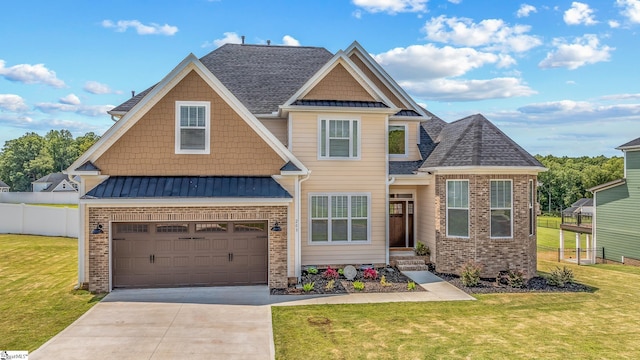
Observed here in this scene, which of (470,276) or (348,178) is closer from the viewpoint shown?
(470,276)

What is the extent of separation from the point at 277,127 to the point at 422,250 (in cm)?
747

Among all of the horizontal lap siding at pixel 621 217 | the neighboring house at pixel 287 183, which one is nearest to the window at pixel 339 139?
the neighboring house at pixel 287 183

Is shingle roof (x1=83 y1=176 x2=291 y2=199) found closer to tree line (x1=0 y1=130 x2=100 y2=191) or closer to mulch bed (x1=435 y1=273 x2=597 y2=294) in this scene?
mulch bed (x1=435 y1=273 x2=597 y2=294)

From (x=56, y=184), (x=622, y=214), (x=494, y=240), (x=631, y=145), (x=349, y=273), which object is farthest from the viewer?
(x=56, y=184)

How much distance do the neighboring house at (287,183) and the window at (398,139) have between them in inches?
1.6

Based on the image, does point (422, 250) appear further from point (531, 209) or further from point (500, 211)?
point (531, 209)

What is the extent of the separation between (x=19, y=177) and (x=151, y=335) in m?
99.8

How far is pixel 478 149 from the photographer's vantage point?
14523 mm

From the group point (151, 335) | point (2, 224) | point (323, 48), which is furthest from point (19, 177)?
point (151, 335)

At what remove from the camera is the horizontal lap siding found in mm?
23750

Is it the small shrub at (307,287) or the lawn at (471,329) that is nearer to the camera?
the lawn at (471,329)

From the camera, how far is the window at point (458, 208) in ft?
47.3

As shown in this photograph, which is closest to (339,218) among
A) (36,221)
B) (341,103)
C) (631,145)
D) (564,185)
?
(341,103)

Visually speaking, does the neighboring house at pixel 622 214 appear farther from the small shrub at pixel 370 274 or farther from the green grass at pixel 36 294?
the green grass at pixel 36 294
